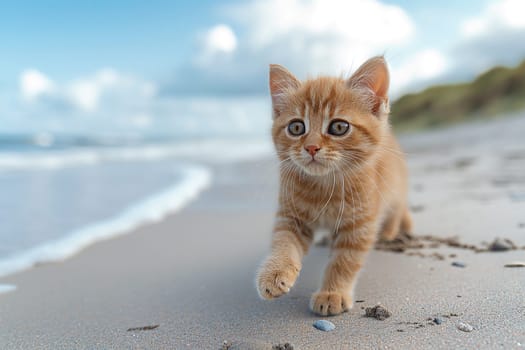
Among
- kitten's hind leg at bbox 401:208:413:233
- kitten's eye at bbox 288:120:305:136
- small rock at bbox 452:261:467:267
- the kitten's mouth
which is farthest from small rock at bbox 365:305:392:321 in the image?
kitten's hind leg at bbox 401:208:413:233

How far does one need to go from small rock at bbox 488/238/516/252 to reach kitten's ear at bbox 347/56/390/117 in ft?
3.87

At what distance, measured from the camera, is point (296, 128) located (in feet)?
7.62

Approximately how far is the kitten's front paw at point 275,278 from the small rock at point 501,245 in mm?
1453

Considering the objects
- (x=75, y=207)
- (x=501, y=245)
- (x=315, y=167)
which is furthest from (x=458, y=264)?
(x=75, y=207)

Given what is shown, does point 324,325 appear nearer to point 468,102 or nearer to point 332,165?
point 332,165

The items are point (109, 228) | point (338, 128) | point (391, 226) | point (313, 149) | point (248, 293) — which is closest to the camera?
point (313, 149)

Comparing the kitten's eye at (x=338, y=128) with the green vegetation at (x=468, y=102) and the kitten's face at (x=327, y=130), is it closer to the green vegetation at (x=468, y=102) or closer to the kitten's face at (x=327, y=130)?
the kitten's face at (x=327, y=130)

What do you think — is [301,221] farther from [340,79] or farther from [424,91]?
[424,91]

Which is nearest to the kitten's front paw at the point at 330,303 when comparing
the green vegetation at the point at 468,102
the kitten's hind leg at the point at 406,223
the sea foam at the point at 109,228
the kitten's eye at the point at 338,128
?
the kitten's eye at the point at 338,128

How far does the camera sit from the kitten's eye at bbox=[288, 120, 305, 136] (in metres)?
2.29

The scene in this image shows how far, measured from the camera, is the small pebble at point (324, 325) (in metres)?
1.83

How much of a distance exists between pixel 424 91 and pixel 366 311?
26.9 meters

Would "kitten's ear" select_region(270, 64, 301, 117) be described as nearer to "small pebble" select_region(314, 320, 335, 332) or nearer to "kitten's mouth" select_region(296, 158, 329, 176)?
"kitten's mouth" select_region(296, 158, 329, 176)

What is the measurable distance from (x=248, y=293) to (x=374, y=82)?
134 centimetres
